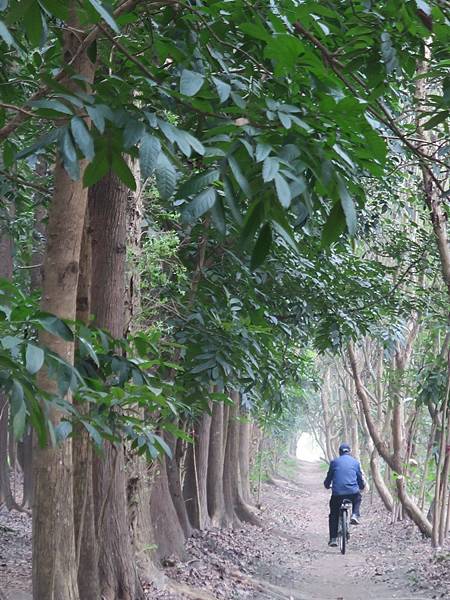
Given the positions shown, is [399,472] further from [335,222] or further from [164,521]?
[335,222]

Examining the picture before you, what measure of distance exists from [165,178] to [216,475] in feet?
46.1

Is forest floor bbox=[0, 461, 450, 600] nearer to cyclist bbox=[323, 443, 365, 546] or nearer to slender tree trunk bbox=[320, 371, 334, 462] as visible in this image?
cyclist bbox=[323, 443, 365, 546]

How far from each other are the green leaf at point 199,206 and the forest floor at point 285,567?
5.60m

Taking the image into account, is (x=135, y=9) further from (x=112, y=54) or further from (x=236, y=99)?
(x=236, y=99)

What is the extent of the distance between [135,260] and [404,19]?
434 cm

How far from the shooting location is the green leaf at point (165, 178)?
259 cm

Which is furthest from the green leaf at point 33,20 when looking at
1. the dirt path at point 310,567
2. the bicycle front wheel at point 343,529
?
the bicycle front wheel at point 343,529

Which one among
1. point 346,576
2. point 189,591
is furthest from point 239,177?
point 346,576

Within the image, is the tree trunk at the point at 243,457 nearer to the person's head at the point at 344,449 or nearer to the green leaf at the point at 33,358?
the person's head at the point at 344,449

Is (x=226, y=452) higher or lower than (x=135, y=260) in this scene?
lower

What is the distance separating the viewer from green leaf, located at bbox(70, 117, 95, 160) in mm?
2629

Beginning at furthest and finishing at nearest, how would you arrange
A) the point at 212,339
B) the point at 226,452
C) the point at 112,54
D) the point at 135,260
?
1. the point at 226,452
2. the point at 212,339
3. the point at 135,260
4. the point at 112,54

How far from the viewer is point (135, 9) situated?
3889 millimetres

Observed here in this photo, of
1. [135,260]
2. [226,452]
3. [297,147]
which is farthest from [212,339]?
[226,452]
